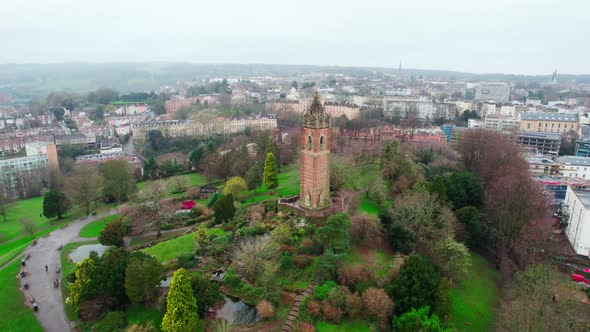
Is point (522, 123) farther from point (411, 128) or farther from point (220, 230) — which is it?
point (220, 230)

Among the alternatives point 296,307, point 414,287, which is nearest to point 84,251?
point 296,307

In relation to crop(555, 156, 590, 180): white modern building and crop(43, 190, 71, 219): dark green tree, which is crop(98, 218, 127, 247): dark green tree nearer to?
crop(43, 190, 71, 219): dark green tree

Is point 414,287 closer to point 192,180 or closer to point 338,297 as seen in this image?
point 338,297

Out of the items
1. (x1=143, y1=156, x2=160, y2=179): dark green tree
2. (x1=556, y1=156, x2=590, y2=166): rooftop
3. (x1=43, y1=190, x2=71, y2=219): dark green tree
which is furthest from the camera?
(x1=143, y1=156, x2=160, y2=179): dark green tree

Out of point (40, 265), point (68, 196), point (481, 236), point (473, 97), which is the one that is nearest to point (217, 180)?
point (68, 196)

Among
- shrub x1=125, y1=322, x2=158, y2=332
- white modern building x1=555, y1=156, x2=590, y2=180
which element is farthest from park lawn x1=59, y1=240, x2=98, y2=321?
white modern building x1=555, y1=156, x2=590, y2=180
